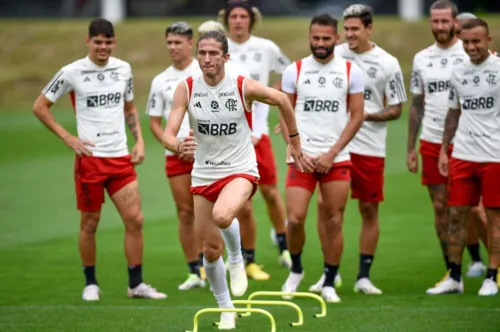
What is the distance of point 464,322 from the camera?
10.3 metres

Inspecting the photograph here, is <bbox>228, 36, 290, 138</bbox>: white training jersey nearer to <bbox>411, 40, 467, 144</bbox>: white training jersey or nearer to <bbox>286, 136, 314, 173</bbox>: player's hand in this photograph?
<bbox>411, 40, 467, 144</bbox>: white training jersey

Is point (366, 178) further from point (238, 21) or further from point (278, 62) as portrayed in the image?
point (238, 21)

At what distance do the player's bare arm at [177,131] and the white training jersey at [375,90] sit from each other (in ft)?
8.99

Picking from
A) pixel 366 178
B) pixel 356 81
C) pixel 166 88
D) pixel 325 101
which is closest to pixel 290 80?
pixel 325 101

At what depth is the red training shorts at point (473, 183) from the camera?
1157 cm

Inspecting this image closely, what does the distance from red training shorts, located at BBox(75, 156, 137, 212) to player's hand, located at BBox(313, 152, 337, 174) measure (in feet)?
6.04

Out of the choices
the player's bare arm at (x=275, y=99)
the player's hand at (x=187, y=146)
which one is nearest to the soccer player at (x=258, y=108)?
the player's bare arm at (x=275, y=99)

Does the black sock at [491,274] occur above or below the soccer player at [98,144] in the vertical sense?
below

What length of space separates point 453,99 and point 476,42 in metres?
0.68

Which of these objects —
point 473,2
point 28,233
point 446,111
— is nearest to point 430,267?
point 446,111

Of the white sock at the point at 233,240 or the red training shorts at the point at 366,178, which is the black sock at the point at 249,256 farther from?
the white sock at the point at 233,240

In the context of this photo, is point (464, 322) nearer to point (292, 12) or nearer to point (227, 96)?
point (227, 96)

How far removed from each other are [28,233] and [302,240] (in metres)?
5.60

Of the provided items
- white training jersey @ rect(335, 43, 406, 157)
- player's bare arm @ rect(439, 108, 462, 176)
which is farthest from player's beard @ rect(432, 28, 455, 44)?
player's bare arm @ rect(439, 108, 462, 176)
